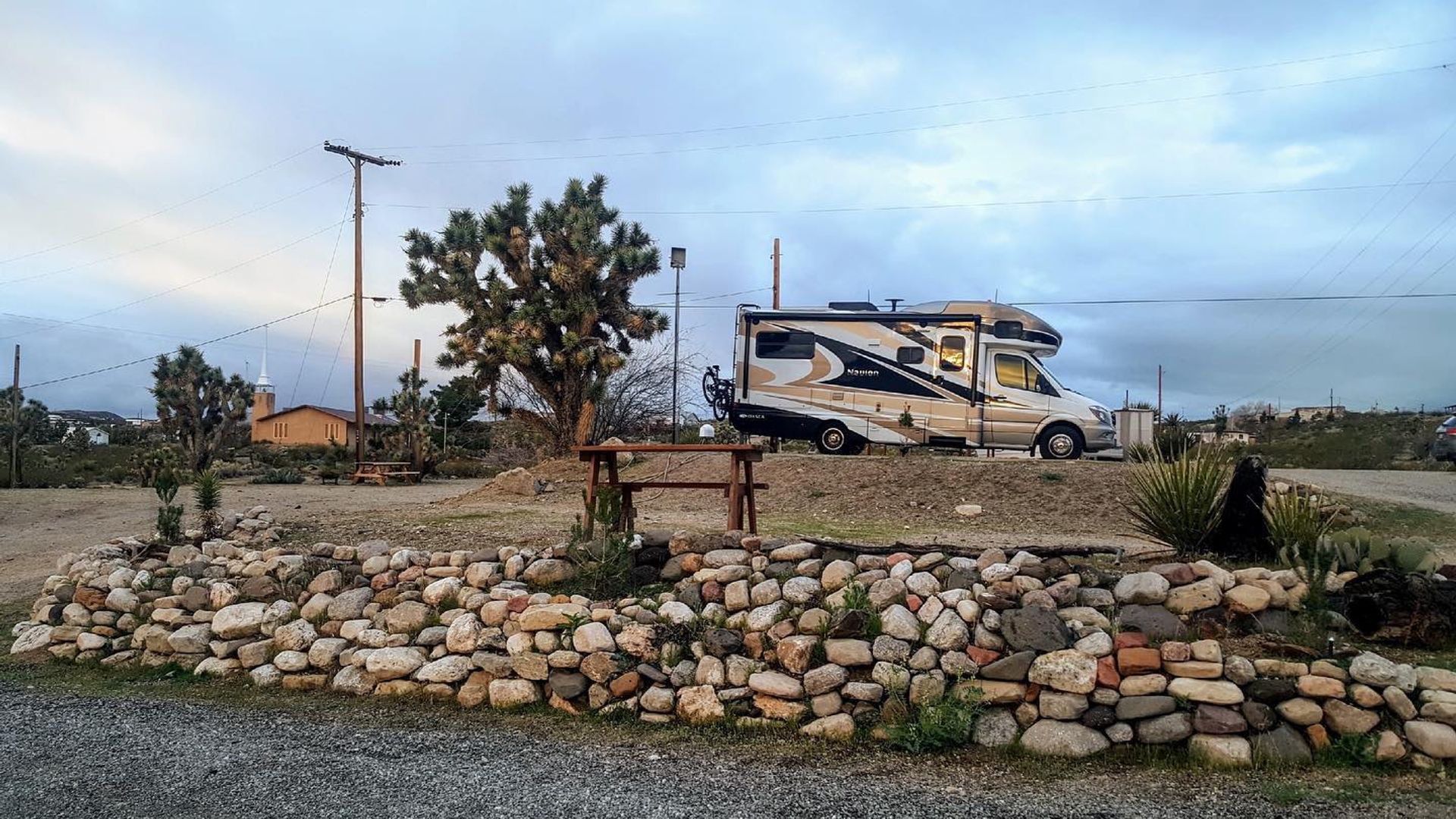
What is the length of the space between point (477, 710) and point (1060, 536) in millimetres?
6459

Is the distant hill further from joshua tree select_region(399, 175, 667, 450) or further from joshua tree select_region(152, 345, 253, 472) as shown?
joshua tree select_region(152, 345, 253, 472)

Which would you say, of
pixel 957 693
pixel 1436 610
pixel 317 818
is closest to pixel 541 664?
pixel 317 818

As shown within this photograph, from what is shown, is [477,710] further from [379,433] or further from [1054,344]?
[379,433]

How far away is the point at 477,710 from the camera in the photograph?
213 inches

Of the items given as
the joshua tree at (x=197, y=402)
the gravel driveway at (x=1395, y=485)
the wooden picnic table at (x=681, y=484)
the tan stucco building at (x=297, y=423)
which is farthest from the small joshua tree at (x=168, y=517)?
the tan stucco building at (x=297, y=423)

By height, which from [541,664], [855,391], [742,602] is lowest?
[541,664]

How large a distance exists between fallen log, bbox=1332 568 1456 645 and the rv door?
1162 centimetres

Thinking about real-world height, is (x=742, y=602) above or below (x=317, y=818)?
above

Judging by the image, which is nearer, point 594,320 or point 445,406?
point 594,320

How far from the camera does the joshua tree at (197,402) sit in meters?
27.1

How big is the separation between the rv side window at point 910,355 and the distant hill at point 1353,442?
20.1ft

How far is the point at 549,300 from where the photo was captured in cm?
2041

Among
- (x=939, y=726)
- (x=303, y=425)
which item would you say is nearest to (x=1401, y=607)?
(x=939, y=726)

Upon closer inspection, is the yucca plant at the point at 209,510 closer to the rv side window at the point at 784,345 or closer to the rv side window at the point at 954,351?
the rv side window at the point at 784,345
